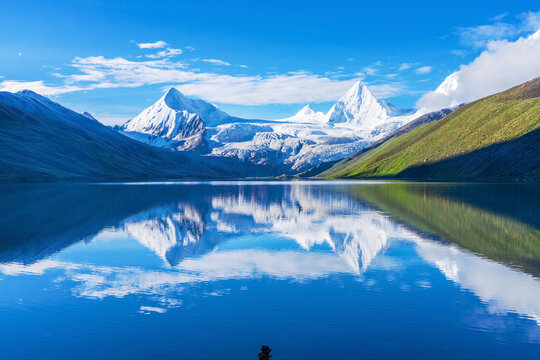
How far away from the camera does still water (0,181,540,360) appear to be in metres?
17.0

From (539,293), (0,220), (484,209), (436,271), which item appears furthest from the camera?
(484,209)

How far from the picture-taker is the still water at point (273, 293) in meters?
17.0

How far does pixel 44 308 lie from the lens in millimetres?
21531

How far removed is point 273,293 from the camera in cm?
2372

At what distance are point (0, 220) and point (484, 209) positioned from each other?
65819mm

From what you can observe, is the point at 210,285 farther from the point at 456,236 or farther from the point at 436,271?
the point at 456,236

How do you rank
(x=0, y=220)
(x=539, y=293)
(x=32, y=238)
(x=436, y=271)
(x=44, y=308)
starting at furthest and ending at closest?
(x=0, y=220), (x=32, y=238), (x=436, y=271), (x=539, y=293), (x=44, y=308)

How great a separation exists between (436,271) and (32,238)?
35.5 meters

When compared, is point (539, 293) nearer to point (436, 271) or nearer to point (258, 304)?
point (436, 271)

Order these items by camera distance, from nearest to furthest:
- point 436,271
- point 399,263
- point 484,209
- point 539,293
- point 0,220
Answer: point 539,293 < point 436,271 < point 399,263 < point 0,220 < point 484,209

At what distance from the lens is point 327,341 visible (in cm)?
1723

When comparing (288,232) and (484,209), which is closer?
(288,232)

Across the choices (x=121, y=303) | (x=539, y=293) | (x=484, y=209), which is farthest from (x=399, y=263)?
(x=484, y=209)

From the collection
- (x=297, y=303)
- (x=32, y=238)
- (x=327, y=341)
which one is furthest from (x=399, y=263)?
(x=32, y=238)
